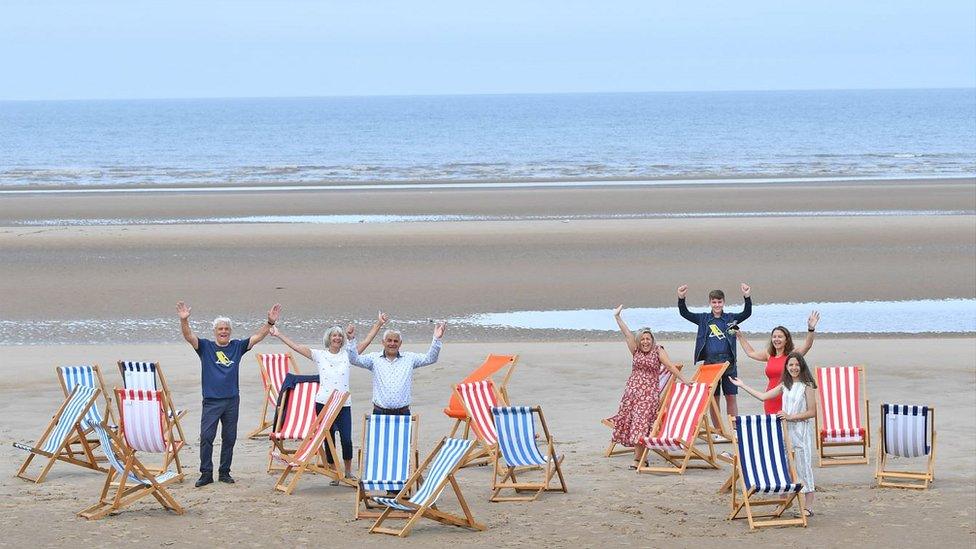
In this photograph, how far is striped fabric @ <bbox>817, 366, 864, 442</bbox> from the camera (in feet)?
35.7

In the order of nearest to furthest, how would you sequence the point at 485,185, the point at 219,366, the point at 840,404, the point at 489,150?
the point at 219,366 → the point at 840,404 → the point at 485,185 → the point at 489,150

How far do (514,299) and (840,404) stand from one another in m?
10.2

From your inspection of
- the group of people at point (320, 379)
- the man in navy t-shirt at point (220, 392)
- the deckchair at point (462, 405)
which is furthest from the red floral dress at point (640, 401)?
the man in navy t-shirt at point (220, 392)

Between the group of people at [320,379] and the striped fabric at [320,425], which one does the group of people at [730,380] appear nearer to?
the group of people at [320,379]

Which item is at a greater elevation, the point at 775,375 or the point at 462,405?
the point at 775,375

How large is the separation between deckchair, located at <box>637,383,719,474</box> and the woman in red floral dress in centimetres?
10

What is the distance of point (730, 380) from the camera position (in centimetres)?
1140

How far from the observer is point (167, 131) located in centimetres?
11225

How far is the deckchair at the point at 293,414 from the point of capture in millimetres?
10562

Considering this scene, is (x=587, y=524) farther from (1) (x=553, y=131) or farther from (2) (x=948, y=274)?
(1) (x=553, y=131)

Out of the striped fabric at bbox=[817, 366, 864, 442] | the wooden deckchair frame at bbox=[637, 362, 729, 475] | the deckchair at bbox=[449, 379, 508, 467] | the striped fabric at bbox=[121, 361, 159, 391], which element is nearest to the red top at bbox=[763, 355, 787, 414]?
the wooden deckchair frame at bbox=[637, 362, 729, 475]

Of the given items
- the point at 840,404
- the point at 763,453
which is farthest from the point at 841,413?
the point at 763,453

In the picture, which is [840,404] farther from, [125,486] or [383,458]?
[125,486]

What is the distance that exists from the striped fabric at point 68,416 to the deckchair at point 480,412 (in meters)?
3.05
